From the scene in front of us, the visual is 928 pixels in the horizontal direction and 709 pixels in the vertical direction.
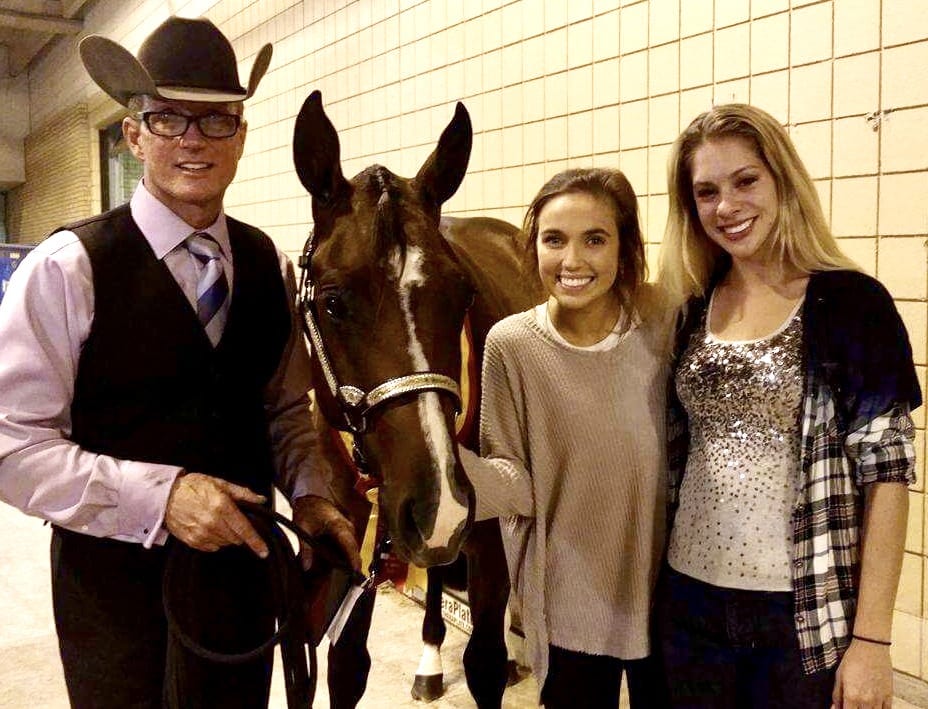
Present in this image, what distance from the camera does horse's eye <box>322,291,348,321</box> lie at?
4.34 feet

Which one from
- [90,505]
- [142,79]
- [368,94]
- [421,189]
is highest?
[368,94]

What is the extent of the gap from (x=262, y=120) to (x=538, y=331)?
199 inches

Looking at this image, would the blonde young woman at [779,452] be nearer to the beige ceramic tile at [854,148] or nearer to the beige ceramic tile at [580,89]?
the beige ceramic tile at [854,148]

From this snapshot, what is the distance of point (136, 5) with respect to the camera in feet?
27.2

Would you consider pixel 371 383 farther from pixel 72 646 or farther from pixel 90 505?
pixel 72 646

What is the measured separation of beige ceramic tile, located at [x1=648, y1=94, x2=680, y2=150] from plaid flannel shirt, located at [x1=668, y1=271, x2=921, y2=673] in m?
1.77

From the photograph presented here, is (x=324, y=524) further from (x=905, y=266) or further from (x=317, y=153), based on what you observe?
(x=905, y=266)

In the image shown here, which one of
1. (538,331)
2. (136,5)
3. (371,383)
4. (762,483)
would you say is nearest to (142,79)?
(371,383)

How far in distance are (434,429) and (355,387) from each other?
174 millimetres

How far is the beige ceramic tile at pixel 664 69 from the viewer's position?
2.82 metres

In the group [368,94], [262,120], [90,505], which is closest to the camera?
[90,505]

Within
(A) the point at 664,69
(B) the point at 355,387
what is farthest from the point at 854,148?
(B) the point at 355,387

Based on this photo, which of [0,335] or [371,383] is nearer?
[0,335]

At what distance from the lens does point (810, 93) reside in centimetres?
243
